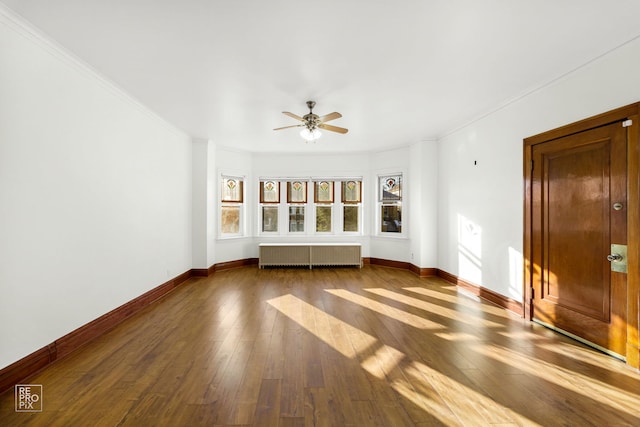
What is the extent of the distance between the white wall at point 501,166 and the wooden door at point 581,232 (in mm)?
265

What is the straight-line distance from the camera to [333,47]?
2629 millimetres

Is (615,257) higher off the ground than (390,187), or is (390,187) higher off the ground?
(390,187)

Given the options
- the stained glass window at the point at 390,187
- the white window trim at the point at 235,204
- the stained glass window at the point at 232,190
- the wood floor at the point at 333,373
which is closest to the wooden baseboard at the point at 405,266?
the stained glass window at the point at 390,187

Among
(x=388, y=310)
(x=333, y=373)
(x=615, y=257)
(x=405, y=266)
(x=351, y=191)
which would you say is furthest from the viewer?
(x=351, y=191)

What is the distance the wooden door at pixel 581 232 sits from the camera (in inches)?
106

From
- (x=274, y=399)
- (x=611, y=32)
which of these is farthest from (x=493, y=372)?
(x=611, y=32)

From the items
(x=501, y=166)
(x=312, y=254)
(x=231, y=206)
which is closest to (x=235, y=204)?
(x=231, y=206)

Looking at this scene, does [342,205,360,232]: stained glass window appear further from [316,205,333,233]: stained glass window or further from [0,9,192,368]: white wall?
[0,9,192,368]: white wall

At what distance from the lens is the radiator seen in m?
6.93

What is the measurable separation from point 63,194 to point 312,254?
4920 mm

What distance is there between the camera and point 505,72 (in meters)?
3.12

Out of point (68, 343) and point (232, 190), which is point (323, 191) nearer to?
point (232, 190)

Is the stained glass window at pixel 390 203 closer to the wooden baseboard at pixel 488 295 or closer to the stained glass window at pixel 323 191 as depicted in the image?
the stained glass window at pixel 323 191

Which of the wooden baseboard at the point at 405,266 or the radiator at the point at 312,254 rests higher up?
the radiator at the point at 312,254
